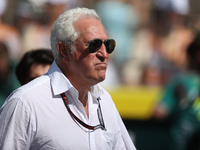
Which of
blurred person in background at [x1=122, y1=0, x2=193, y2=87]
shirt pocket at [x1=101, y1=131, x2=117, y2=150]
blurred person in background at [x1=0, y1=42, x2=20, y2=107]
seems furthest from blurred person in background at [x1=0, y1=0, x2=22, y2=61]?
shirt pocket at [x1=101, y1=131, x2=117, y2=150]

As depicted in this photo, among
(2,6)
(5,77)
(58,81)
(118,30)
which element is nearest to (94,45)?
(58,81)

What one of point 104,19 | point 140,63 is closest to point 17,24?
point 104,19

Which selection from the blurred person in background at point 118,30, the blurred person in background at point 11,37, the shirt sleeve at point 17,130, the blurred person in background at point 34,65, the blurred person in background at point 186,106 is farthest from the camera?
the blurred person in background at point 118,30

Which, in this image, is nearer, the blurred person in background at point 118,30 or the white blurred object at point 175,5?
the blurred person in background at point 118,30

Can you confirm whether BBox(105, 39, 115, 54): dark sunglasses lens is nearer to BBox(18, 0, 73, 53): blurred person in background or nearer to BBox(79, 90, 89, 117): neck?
BBox(79, 90, 89, 117): neck

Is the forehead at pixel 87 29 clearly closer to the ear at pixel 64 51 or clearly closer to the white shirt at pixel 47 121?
the ear at pixel 64 51

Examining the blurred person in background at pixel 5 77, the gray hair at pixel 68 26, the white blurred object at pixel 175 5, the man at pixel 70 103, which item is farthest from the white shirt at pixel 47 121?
the white blurred object at pixel 175 5

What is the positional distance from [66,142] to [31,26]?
5315 millimetres

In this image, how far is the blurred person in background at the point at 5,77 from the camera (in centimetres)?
435

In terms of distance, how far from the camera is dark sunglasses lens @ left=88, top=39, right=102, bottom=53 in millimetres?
2438

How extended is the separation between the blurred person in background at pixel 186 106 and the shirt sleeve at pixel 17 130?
2213 millimetres

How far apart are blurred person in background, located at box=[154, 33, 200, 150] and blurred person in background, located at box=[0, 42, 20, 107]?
1785 millimetres

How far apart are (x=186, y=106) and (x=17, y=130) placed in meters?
2.31

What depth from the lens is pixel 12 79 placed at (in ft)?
14.6
